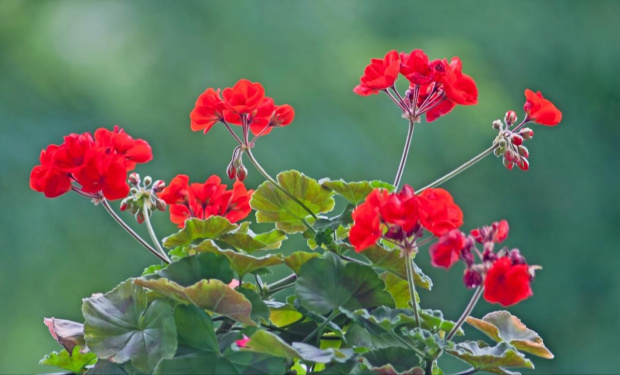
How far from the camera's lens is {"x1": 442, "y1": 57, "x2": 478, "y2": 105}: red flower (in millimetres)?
697

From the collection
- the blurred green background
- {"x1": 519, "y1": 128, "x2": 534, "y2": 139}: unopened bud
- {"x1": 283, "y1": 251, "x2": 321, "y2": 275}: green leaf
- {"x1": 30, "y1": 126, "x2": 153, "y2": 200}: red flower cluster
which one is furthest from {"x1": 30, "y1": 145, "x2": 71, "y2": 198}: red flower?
the blurred green background

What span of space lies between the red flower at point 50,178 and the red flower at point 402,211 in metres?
0.30

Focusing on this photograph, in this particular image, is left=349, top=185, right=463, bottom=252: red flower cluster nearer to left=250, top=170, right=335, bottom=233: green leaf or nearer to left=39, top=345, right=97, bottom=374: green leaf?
left=250, top=170, right=335, bottom=233: green leaf

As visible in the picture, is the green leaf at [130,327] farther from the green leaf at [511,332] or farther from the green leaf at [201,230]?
the green leaf at [511,332]

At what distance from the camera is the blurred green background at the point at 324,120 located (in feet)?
8.91

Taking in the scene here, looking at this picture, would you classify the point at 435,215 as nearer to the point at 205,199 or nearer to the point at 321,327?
the point at 321,327

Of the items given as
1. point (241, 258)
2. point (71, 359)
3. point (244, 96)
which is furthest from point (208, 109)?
point (71, 359)

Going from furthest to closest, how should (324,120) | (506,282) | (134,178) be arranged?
(324,120), (134,178), (506,282)

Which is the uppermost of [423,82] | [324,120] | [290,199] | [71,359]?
[324,120]

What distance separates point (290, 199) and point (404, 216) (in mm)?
212

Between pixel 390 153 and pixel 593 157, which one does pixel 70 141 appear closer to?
pixel 390 153

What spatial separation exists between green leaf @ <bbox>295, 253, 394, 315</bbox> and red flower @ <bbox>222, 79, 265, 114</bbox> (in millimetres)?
155

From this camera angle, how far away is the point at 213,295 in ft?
2.00

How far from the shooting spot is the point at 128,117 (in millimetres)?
2857
